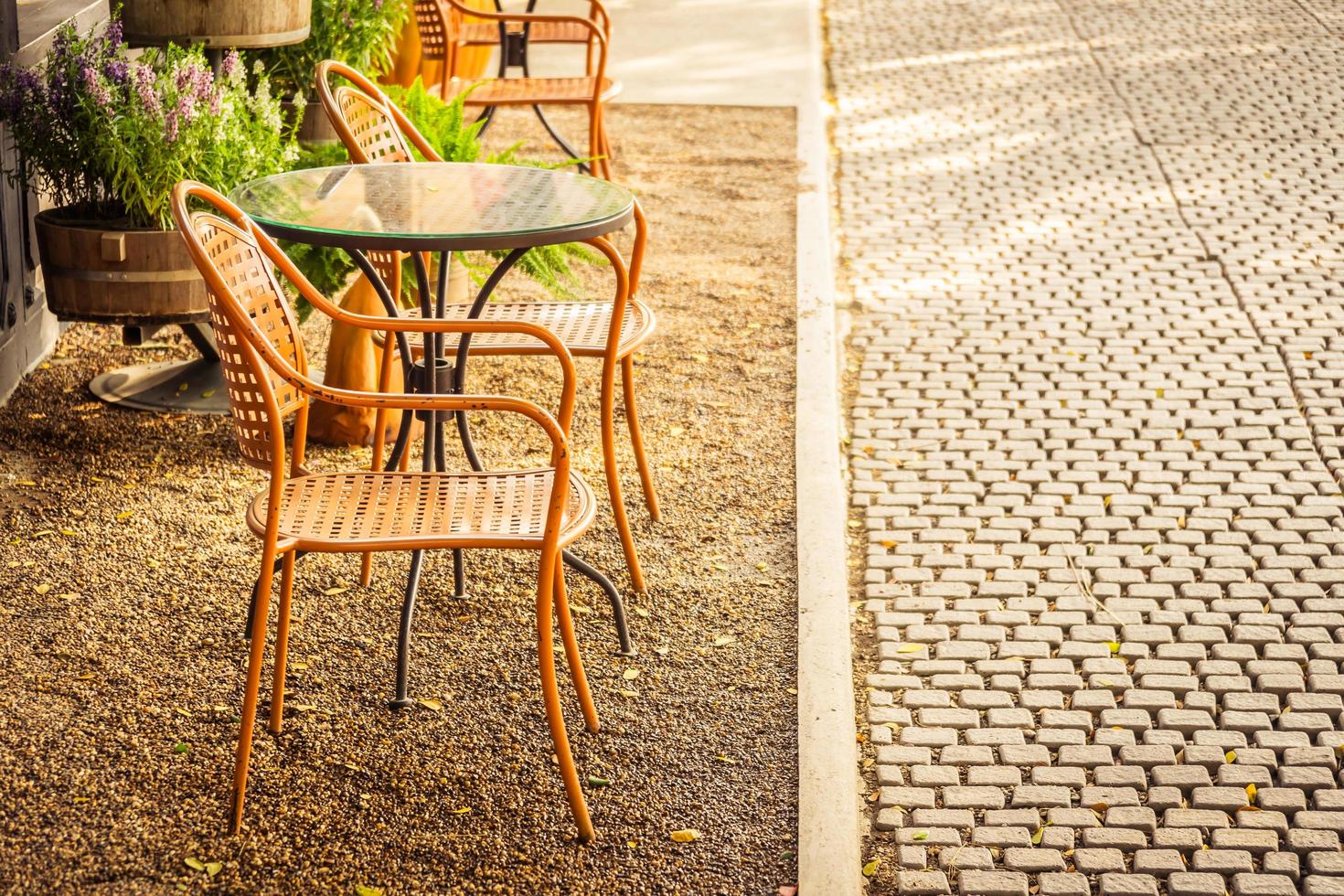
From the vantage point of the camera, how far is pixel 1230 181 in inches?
360

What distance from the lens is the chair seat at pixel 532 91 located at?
8.13 meters

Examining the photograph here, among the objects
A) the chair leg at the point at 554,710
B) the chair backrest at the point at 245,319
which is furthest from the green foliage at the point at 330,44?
the chair leg at the point at 554,710

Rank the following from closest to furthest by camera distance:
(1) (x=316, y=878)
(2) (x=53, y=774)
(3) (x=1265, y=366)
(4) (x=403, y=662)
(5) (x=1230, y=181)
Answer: (1) (x=316, y=878) < (2) (x=53, y=774) < (4) (x=403, y=662) < (3) (x=1265, y=366) < (5) (x=1230, y=181)

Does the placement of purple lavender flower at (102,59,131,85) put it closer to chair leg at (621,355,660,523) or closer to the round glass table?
the round glass table

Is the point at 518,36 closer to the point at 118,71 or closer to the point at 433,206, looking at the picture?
the point at 118,71

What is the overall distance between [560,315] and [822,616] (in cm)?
128

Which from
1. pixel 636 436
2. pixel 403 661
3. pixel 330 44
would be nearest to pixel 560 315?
pixel 636 436

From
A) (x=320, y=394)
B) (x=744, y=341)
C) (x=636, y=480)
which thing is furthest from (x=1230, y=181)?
(x=320, y=394)

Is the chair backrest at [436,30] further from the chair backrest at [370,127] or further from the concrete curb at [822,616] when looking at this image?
the chair backrest at [370,127]

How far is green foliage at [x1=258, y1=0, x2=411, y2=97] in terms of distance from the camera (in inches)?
285

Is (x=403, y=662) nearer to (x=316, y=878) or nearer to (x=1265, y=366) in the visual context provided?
(x=316, y=878)

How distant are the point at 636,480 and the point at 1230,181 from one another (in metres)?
5.46

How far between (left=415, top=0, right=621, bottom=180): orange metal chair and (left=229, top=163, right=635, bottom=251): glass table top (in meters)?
3.39

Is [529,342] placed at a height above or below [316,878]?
above
